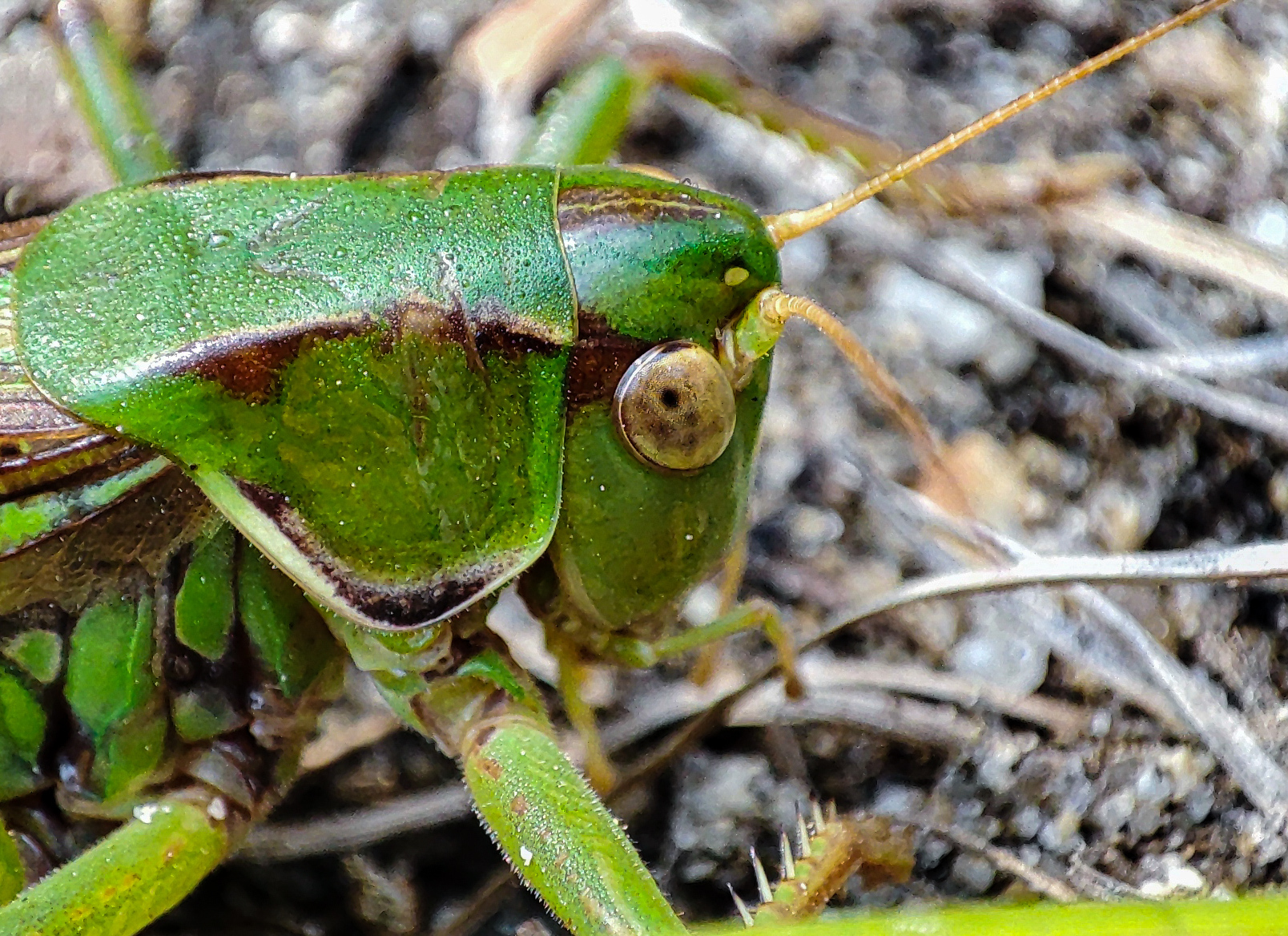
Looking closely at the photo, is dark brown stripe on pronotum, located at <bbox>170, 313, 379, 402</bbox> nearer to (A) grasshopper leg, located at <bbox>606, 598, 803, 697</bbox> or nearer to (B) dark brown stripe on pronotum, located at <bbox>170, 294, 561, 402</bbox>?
(B) dark brown stripe on pronotum, located at <bbox>170, 294, 561, 402</bbox>

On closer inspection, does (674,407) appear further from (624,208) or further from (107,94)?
(107,94)

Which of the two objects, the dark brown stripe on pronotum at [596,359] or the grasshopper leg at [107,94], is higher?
the grasshopper leg at [107,94]

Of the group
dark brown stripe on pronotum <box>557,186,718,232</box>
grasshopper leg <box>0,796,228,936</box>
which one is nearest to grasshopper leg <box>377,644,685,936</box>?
grasshopper leg <box>0,796,228,936</box>

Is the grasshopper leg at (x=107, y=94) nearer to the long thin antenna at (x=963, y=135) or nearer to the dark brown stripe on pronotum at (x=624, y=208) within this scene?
the dark brown stripe on pronotum at (x=624, y=208)

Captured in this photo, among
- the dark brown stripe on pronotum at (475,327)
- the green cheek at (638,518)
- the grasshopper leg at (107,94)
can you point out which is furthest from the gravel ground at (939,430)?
the dark brown stripe on pronotum at (475,327)

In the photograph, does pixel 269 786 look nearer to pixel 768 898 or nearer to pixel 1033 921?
pixel 768 898

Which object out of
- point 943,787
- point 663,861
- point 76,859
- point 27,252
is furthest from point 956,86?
point 76,859
